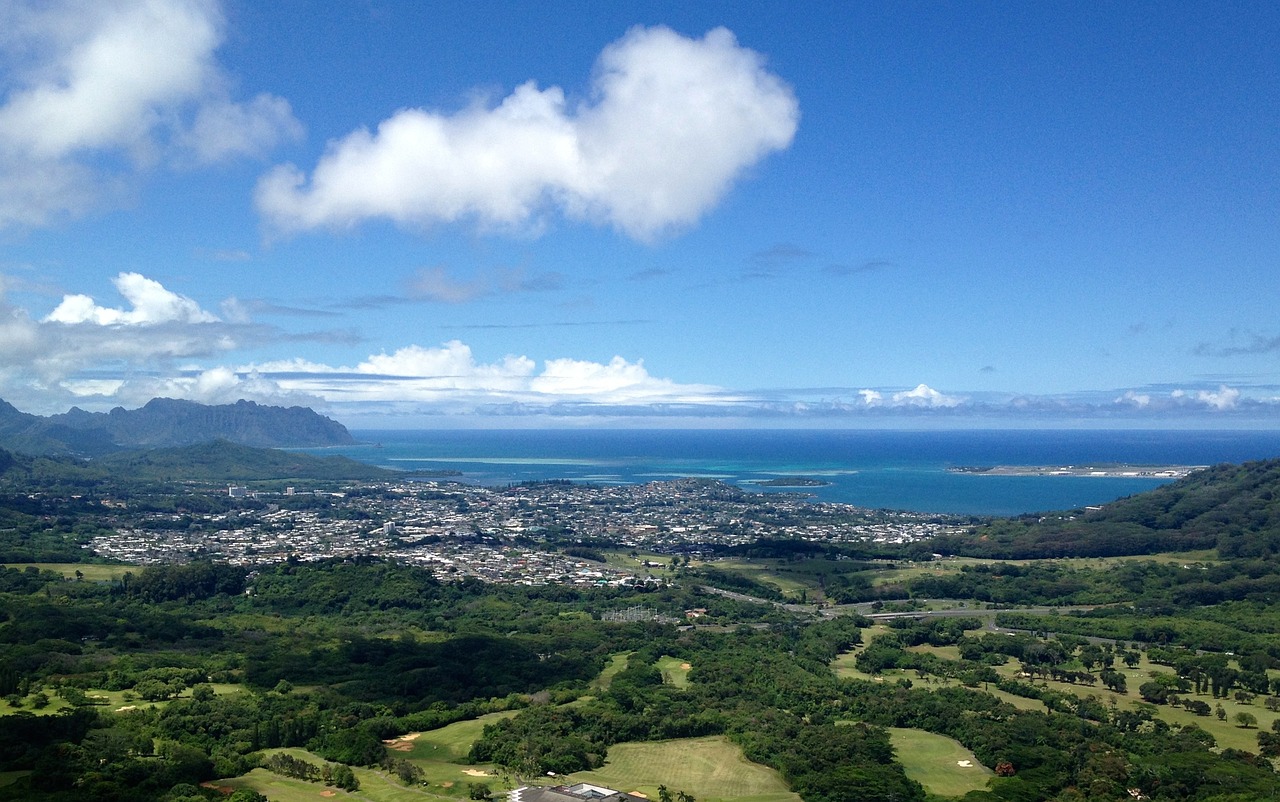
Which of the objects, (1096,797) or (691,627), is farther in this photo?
(691,627)

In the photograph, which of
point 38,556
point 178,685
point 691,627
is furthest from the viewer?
point 38,556

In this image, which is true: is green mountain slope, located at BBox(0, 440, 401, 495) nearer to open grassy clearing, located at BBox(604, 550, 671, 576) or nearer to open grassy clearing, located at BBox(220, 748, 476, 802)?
open grassy clearing, located at BBox(604, 550, 671, 576)

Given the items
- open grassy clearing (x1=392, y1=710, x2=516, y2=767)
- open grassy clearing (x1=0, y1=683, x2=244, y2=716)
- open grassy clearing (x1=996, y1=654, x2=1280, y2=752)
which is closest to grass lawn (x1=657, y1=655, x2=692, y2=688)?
open grassy clearing (x1=392, y1=710, x2=516, y2=767)

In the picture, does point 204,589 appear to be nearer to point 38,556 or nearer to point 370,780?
point 38,556

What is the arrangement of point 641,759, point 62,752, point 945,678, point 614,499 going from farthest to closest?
point 614,499
point 945,678
point 641,759
point 62,752

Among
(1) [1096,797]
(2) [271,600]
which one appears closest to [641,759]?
(1) [1096,797]
